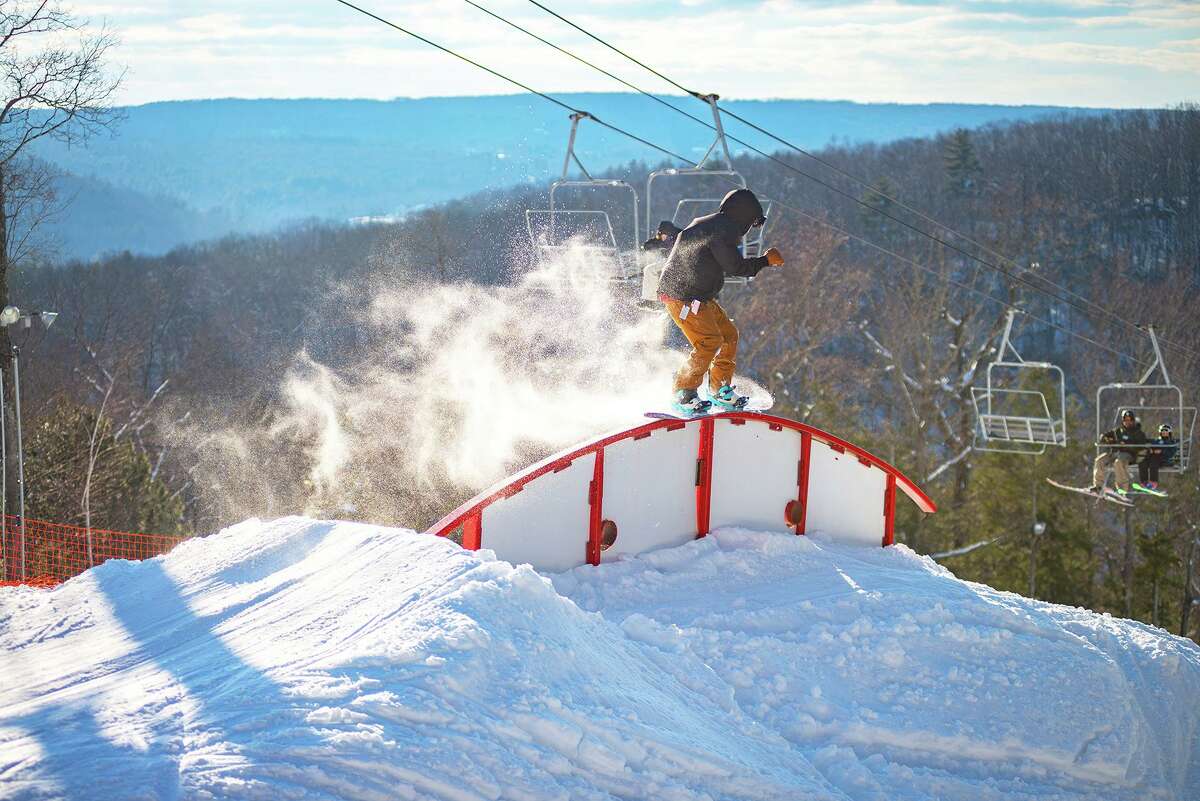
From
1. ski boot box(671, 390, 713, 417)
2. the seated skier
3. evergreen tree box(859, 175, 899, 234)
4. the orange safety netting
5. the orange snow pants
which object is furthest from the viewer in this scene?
evergreen tree box(859, 175, 899, 234)

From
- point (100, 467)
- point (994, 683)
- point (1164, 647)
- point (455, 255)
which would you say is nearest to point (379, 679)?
point (994, 683)

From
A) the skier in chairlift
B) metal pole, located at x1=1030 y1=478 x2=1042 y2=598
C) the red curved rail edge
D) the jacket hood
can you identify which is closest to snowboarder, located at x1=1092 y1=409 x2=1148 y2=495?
the skier in chairlift

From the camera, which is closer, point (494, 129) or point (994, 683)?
point (994, 683)

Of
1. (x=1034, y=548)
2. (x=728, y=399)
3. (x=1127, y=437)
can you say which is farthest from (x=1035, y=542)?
(x=728, y=399)

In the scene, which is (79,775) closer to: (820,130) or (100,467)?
(100,467)

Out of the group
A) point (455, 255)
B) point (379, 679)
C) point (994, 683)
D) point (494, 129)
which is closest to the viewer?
point (379, 679)

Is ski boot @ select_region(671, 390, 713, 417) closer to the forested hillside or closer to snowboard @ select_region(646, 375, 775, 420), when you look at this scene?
snowboard @ select_region(646, 375, 775, 420)

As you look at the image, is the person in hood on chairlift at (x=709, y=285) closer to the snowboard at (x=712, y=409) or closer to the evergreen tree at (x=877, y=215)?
the snowboard at (x=712, y=409)

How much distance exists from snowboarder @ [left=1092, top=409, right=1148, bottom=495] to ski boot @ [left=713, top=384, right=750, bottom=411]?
725 centimetres

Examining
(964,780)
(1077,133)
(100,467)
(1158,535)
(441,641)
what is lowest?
(1158,535)

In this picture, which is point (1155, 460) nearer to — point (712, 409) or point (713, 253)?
point (712, 409)

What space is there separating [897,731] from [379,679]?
3521 millimetres

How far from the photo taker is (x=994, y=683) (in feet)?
25.4

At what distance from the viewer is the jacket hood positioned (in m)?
9.76
